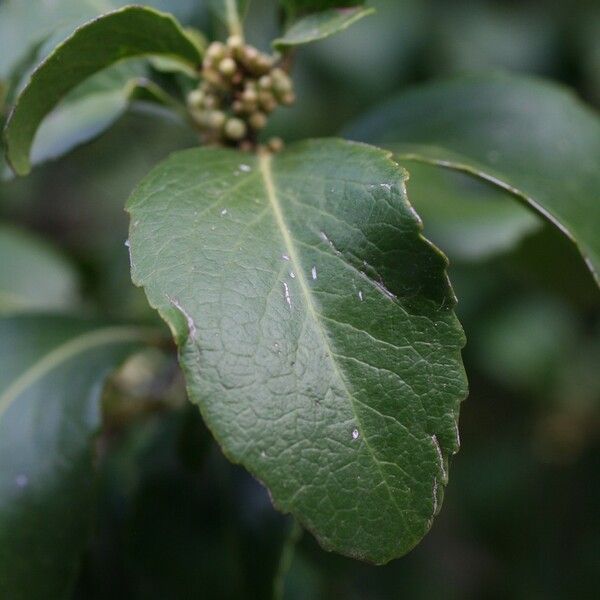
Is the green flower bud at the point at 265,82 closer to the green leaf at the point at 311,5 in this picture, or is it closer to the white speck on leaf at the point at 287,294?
the green leaf at the point at 311,5

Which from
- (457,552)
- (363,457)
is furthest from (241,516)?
(457,552)

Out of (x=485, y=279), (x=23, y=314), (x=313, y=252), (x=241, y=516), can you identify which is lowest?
(x=485, y=279)

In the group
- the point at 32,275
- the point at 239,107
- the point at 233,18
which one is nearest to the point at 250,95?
the point at 239,107

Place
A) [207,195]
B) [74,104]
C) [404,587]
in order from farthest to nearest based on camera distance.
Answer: [404,587], [74,104], [207,195]

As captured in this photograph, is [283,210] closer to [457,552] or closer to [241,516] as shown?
[241,516]

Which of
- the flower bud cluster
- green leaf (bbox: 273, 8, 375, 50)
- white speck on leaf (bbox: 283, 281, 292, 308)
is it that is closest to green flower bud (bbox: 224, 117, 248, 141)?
the flower bud cluster

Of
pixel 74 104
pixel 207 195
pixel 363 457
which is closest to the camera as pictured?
pixel 363 457
